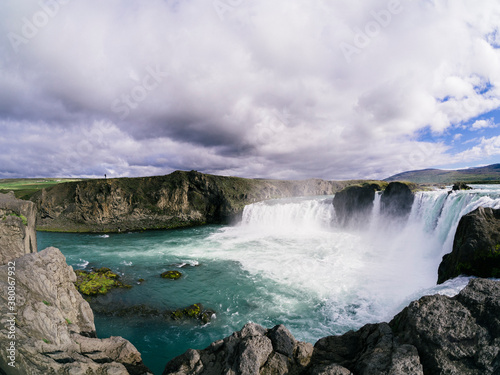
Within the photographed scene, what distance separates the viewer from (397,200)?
103 ft

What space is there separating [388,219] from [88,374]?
122 feet

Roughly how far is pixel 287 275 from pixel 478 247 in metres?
13.6

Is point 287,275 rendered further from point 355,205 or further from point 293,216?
point 293,216

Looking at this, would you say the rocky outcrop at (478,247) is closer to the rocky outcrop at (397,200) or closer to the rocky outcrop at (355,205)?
the rocky outcrop at (397,200)

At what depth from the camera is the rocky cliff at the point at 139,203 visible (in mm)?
52281

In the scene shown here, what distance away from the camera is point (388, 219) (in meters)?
32.6

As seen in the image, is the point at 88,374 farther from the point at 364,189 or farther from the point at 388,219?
the point at 364,189

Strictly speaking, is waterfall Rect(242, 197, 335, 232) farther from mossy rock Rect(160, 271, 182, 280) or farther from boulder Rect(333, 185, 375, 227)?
mossy rock Rect(160, 271, 182, 280)

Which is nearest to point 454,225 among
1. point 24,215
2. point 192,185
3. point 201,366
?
point 201,366

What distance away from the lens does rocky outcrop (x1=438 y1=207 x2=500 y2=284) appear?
34.3 feet

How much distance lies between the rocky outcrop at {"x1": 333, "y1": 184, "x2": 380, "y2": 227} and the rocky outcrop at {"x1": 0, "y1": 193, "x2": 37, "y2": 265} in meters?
40.0

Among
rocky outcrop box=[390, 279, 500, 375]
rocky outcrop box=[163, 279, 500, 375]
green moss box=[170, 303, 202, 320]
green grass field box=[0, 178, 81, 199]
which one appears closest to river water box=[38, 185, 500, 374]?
green moss box=[170, 303, 202, 320]

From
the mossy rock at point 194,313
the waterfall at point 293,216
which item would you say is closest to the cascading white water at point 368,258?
the waterfall at point 293,216

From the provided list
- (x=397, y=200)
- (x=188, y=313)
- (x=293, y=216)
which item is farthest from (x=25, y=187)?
(x=397, y=200)
